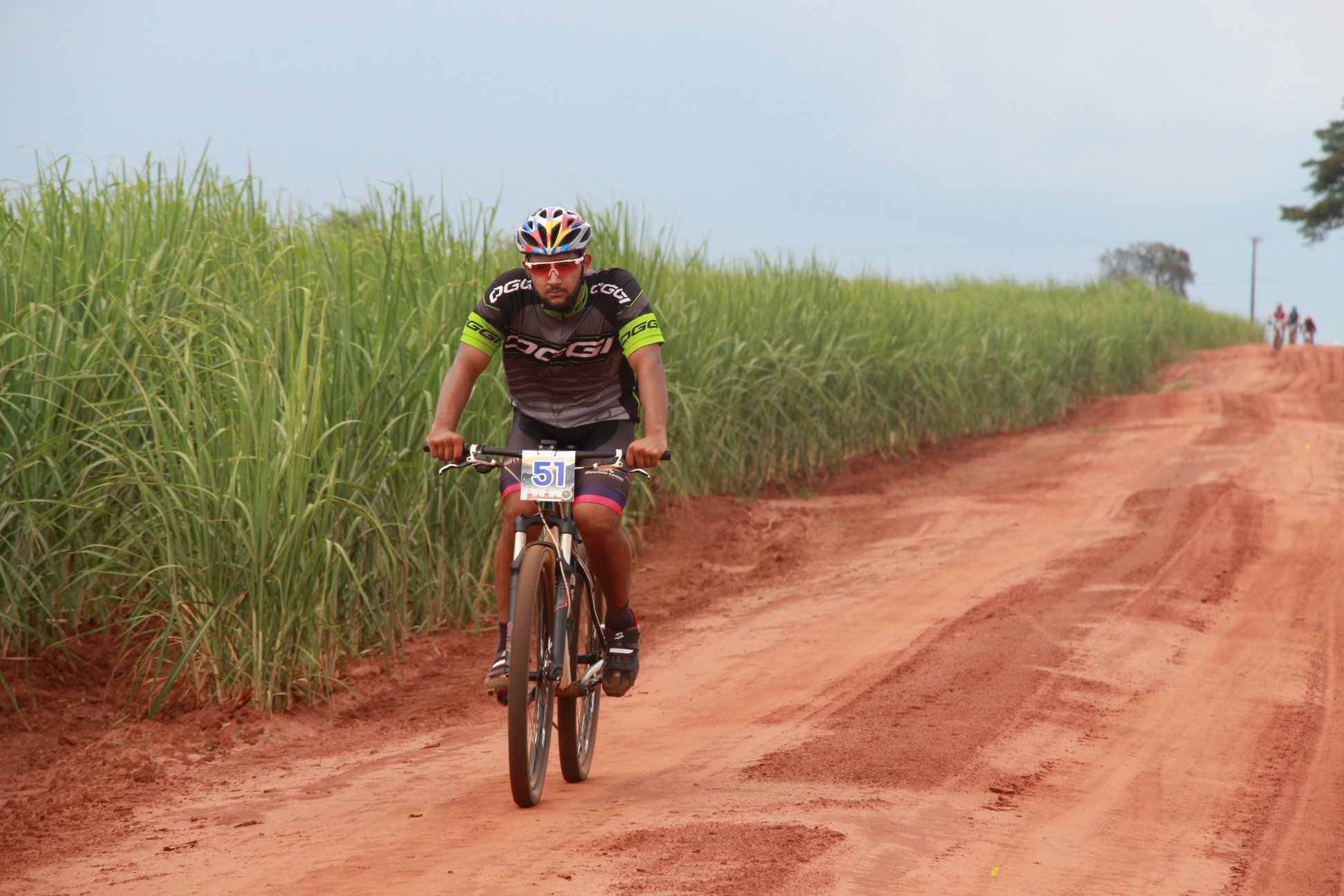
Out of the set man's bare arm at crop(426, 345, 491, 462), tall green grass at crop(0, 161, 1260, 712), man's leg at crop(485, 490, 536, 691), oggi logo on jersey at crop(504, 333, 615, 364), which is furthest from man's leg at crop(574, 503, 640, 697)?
tall green grass at crop(0, 161, 1260, 712)

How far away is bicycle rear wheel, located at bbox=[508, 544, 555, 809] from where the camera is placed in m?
4.25

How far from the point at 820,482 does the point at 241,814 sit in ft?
31.6

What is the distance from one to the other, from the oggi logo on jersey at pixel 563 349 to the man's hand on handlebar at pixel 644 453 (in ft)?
1.88

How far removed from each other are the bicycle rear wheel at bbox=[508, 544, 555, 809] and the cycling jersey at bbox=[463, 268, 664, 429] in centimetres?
77

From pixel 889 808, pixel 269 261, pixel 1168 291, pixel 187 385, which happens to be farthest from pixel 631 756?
pixel 1168 291

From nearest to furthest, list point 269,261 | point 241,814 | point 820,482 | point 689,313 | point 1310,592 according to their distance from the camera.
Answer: point 241,814
point 269,261
point 1310,592
point 689,313
point 820,482

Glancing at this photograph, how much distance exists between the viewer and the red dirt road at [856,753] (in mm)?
3994

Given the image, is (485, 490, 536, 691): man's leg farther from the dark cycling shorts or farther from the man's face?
the man's face

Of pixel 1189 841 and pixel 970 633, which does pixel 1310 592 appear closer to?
pixel 970 633

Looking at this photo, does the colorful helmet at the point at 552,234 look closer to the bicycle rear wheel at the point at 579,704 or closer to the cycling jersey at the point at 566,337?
the cycling jersey at the point at 566,337

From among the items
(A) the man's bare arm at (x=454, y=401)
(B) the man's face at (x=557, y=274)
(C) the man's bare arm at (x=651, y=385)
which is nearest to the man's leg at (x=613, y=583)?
(C) the man's bare arm at (x=651, y=385)

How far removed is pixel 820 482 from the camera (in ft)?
45.2

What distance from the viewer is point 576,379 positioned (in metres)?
5.05

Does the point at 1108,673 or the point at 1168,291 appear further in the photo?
the point at 1168,291
